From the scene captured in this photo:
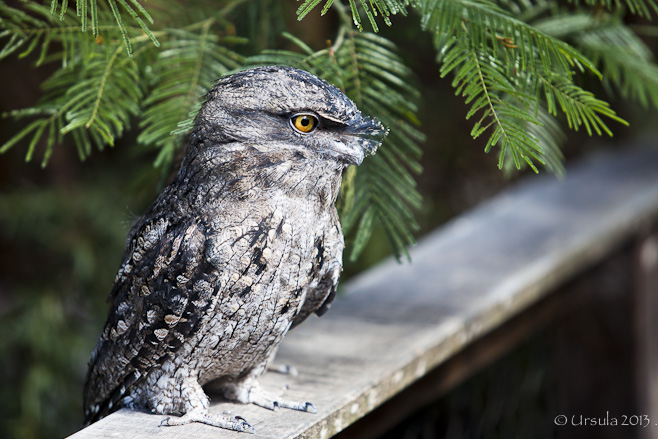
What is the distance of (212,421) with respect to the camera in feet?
4.48

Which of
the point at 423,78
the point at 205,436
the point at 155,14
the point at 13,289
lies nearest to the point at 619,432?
the point at 423,78

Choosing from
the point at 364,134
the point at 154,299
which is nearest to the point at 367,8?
the point at 364,134

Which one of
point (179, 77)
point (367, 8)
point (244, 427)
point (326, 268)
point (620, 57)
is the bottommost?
point (244, 427)

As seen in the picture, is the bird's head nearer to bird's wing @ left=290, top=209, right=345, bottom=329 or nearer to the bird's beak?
the bird's beak

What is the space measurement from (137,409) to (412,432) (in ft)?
3.30

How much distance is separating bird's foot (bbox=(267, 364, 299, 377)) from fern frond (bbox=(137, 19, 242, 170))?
0.55 meters

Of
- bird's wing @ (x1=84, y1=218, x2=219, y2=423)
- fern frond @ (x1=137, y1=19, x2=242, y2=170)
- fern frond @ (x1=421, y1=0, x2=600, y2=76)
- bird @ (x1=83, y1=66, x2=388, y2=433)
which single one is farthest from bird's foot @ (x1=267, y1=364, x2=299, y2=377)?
fern frond @ (x1=421, y1=0, x2=600, y2=76)

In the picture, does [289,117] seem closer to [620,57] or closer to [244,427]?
[244,427]

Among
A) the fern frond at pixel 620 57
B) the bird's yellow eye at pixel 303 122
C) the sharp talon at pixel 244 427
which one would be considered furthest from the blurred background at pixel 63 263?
the bird's yellow eye at pixel 303 122

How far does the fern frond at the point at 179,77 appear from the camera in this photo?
1.50m

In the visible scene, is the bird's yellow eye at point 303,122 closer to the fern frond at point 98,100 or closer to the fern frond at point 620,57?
the fern frond at point 98,100

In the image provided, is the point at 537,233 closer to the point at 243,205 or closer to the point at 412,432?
the point at 412,432

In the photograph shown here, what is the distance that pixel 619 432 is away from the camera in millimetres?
2828

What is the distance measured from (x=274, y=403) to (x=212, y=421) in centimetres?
15
